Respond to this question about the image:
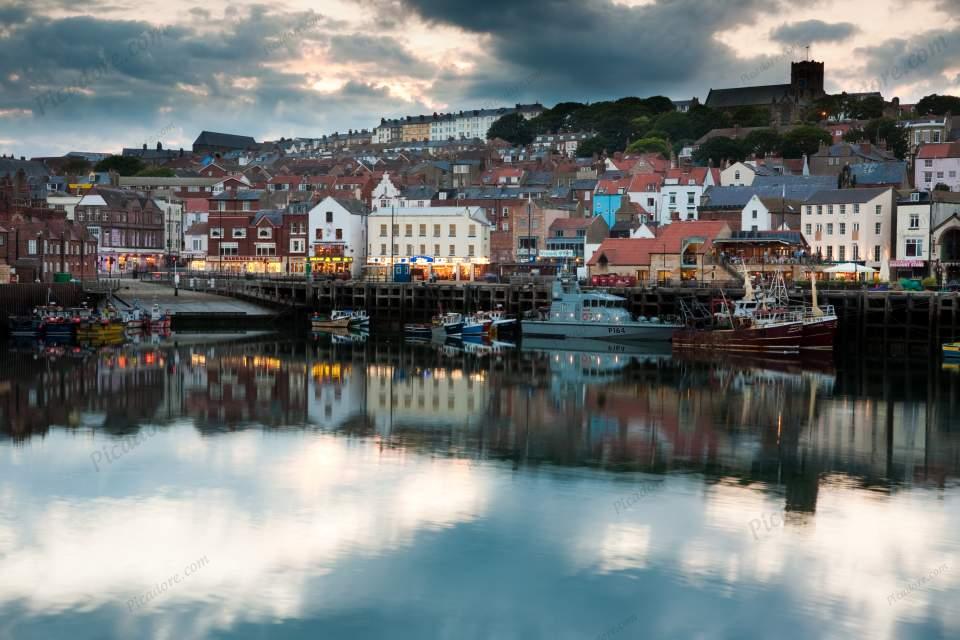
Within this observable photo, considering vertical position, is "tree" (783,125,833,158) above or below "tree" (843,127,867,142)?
below

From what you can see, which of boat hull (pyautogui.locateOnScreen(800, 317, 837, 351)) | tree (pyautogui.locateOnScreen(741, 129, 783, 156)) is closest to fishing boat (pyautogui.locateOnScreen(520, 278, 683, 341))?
boat hull (pyautogui.locateOnScreen(800, 317, 837, 351))

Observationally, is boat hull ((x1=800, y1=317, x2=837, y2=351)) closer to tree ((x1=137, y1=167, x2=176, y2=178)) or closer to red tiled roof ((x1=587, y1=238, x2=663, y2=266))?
red tiled roof ((x1=587, y1=238, x2=663, y2=266))

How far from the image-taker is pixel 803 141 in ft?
422

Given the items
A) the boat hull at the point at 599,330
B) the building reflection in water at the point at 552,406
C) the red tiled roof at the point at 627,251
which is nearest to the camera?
the building reflection in water at the point at 552,406

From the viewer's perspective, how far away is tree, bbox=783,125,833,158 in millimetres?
127225

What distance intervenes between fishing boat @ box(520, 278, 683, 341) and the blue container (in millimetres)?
17503

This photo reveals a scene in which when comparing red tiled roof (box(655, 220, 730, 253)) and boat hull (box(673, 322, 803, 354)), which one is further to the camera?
red tiled roof (box(655, 220, 730, 253))

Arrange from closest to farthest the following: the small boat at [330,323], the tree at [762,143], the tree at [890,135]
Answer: the small boat at [330,323] < the tree at [762,143] < the tree at [890,135]

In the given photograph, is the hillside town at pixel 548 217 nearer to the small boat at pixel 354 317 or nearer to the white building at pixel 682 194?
the white building at pixel 682 194

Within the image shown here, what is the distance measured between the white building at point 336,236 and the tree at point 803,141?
58.0 metres

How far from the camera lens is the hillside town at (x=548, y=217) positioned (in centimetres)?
7231

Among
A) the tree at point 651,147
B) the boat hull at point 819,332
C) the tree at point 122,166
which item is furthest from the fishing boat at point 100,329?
the tree at point 122,166

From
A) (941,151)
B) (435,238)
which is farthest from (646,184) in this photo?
(941,151)

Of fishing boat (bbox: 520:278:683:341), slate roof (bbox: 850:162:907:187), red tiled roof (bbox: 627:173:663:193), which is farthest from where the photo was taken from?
red tiled roof (bbox: 627:173:663:193)
